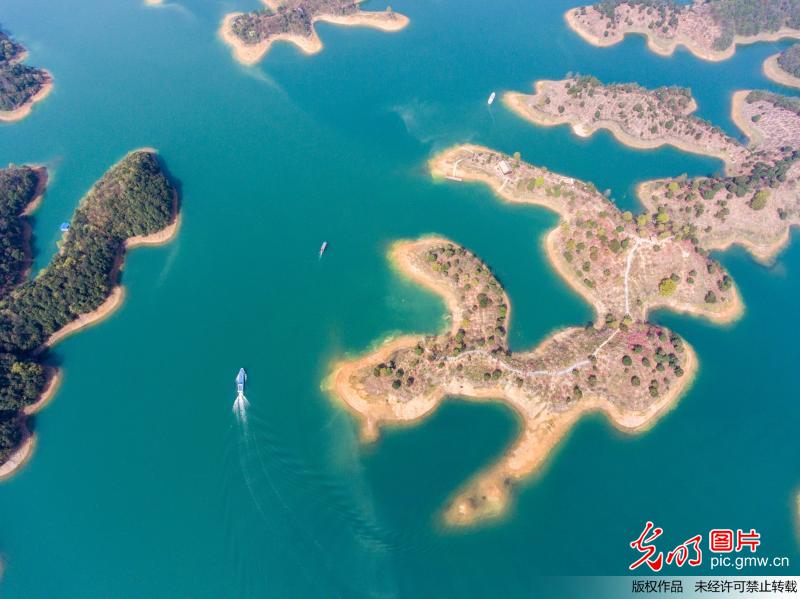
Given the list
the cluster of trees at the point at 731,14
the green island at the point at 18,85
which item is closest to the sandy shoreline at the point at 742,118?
the cluster of trees at the point at 731,14

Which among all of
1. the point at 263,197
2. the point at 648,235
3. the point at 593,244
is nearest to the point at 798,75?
the point at 648,235

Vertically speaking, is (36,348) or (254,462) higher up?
(36,348)

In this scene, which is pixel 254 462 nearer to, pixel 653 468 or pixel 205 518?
pixel 205 518

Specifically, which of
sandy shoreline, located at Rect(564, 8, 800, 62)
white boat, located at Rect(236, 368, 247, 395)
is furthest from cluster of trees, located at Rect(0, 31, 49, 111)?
sandy shoreline, located at Rect(564, 8, 800, 62)

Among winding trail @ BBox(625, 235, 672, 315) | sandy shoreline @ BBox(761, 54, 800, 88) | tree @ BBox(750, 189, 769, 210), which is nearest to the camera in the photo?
winding trail @ BBox(625, 235, 672, 315)

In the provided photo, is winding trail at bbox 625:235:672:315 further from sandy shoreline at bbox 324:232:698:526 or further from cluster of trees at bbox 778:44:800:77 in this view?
cluster of trees at bbox 778:44:800:77

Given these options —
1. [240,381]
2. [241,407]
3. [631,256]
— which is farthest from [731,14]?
[241,407]

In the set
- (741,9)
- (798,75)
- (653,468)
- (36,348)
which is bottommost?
(653,468)
